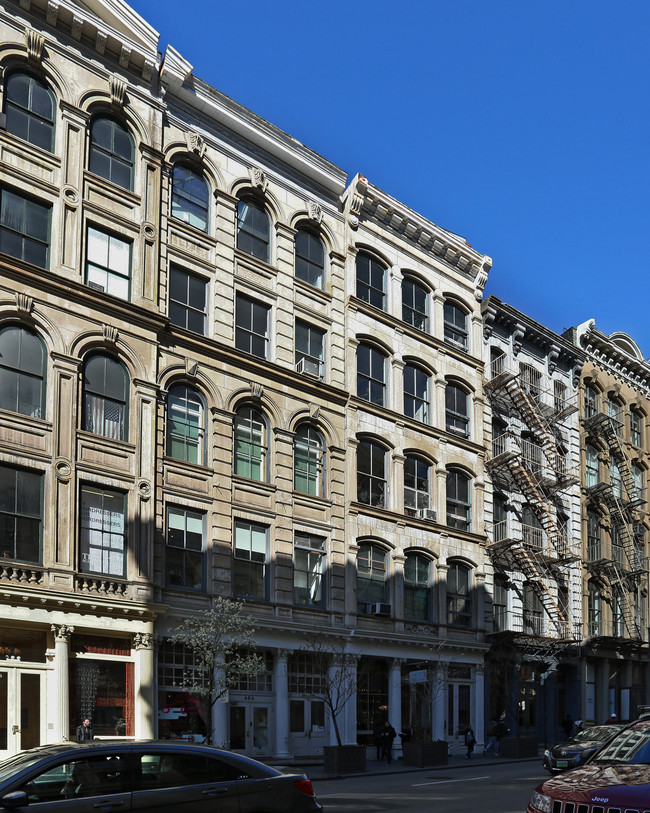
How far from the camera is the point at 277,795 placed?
11.6 meters

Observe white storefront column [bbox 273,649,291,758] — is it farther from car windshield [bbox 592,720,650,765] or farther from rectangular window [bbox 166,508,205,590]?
car windshield [bbox 592,720,650,765]

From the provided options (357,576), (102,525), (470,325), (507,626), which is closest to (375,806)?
(102,525)

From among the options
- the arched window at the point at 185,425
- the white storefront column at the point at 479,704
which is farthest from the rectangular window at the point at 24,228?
the white storefront column at the point at 479,704

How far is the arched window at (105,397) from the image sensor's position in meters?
30.2

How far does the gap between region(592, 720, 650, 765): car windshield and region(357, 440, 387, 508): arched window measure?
27.6 metres

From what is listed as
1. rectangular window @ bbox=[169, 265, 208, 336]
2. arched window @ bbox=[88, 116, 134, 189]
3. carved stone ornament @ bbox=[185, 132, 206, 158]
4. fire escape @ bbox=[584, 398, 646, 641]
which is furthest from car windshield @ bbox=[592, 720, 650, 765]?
fire escape @ bbox=[584, 398, 646, 641]

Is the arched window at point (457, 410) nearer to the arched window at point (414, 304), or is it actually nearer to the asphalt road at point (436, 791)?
the arched window at point (414, 304)

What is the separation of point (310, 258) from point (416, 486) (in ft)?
34.7

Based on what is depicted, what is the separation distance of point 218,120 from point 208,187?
8.28 ft

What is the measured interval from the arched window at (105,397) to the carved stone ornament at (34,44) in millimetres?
9094

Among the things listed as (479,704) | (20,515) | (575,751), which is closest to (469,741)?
(479,704)

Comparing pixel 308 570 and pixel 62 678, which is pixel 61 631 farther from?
pixel 308 570

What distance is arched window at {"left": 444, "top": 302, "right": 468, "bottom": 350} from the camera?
46812 millimetres

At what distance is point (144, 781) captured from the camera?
10.9 metres
